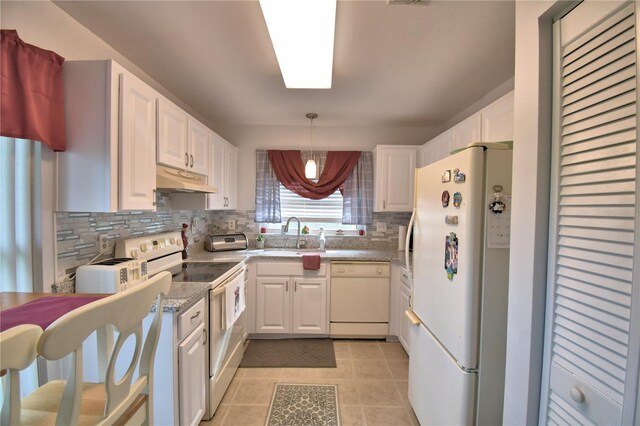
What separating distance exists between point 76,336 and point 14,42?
130 cm

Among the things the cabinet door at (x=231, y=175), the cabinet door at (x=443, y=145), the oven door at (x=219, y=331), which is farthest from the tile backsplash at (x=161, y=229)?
the cabinet door at (x=443, y=145)

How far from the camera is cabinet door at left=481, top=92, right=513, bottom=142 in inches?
62.5

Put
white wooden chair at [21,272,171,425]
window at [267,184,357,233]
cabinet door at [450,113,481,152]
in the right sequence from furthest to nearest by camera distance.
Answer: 1. window at [267,184,357,233]
2. cabinet door at [450,113,481,152]
3. white wooden chair at [21,272,171,425]

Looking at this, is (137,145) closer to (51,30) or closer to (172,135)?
(172,135)

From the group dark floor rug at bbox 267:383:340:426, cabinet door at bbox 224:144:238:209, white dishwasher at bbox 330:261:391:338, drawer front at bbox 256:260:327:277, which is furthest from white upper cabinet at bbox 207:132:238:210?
dark floor rug at bbox 267:383:340:426

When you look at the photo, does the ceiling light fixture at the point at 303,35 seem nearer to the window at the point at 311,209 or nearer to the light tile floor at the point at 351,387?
the window at the point at 311,209

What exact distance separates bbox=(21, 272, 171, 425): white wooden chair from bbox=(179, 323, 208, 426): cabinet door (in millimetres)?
451

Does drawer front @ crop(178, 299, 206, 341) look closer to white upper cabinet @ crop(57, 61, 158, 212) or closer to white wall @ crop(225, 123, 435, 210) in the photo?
white upper cabinet @ crop(57, 61, 158, 212)

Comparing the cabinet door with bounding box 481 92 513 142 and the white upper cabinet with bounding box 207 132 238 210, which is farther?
the white upper cabinet with bounding box 207 132 238 210

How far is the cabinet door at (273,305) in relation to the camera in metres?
2.61

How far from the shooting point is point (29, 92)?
3.45 feet

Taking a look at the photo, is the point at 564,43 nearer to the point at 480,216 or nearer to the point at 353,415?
the point at 480,216

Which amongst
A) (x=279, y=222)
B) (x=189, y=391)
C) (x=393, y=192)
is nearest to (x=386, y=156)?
(x=393, y=192)

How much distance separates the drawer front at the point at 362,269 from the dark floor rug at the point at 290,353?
728 millimetres
